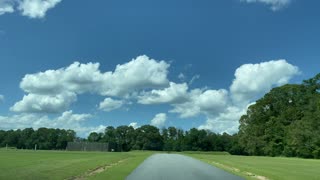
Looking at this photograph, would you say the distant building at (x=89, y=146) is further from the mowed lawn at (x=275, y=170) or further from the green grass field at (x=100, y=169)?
the mowed lawn at (x=275, y=170)

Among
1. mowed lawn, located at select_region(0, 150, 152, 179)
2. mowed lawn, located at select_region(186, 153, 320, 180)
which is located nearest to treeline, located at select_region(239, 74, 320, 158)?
mowed lawn, located at select_region(186, 153, 320, 180)

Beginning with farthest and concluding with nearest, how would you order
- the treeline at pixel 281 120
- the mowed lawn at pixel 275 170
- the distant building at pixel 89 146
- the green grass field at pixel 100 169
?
1. the distant building at pixel 89 146
2. the treeline at pixel 281 120
3. the mowed lawn at pixel 275 170
4. the green grass field at pixel 100 169

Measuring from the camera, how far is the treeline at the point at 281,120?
100550mm

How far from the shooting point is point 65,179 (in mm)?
25109

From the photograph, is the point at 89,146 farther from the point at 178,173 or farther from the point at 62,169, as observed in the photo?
the point at 178,173

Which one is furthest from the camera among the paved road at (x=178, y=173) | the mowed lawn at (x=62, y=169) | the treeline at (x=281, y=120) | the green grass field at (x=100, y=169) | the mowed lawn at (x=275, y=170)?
the treeline at (x=281, y=120)

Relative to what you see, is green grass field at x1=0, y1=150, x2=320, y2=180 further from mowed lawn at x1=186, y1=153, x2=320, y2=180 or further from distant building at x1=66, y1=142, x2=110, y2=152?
distant building at x1=66, y1=142, x2=110, y2=152

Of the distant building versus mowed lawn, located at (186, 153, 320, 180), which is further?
the distant building

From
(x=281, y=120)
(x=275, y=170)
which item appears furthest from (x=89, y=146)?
(x=275, y=170)

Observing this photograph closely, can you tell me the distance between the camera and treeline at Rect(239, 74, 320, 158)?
101m

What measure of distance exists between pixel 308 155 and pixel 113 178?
78.7m

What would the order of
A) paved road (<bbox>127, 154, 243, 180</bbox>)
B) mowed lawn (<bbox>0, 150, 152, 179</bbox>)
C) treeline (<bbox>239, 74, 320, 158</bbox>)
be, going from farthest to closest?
treeline (<bbox>239, 74, 320, 158</bbox>), mowed lawn (<bbox>0, 150, 152, 179</bbox>), paved road (<bbox>127, 154, 243, 180</bbox>)

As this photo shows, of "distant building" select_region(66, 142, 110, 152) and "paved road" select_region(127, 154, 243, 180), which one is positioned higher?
"distant building" select_region(66, 142, 110, 152)

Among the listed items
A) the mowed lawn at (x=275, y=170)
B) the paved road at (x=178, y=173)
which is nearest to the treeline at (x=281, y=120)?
the mowed lawn at (x=275, y=170)
